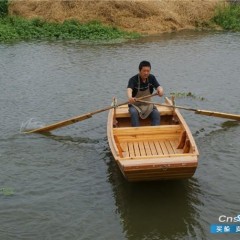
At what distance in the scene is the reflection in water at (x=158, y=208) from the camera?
7156 millimetres

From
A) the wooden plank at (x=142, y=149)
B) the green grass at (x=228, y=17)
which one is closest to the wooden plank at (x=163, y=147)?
the wooden plank at (x=142, y=149)


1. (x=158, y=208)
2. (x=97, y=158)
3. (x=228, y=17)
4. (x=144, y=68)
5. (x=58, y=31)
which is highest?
(x=144, y=68)

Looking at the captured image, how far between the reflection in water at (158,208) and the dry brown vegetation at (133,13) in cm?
1725

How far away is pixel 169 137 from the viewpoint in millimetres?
9328

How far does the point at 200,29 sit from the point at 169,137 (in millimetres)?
17832

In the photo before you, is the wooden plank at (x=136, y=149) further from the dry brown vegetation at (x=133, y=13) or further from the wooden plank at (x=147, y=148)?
the dry brown vegetation at (x=133, y=13)

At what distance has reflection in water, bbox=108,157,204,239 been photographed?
7.16m

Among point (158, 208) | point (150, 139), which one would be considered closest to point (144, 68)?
point (150, 139)

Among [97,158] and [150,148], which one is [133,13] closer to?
[97,158]

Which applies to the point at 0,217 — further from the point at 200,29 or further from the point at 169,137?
the point at 200,29

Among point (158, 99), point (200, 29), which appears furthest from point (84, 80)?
point (200, 29)

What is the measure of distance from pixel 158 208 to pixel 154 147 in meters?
1.64

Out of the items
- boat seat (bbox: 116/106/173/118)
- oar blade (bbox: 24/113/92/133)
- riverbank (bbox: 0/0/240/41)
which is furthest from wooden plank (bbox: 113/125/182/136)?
riverbank (bbox: 0/0/240/41)

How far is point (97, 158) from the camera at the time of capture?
32.5 ft
